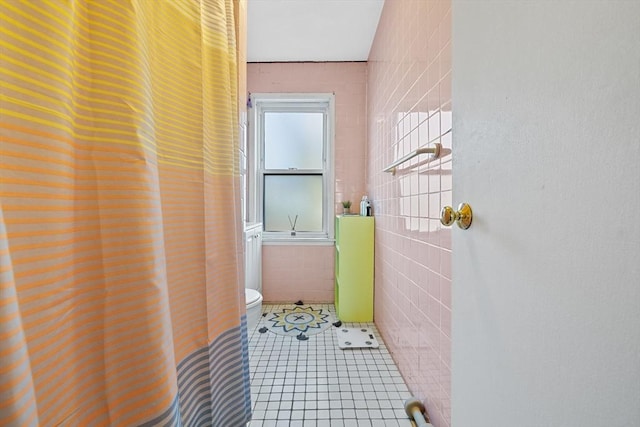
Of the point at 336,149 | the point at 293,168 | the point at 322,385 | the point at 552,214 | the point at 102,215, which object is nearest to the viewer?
the point at 552,214

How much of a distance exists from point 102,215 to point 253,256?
6.63 feet

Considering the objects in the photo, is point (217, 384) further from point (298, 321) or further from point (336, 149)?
point (336, 149)

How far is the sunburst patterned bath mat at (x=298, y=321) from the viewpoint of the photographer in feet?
7.32

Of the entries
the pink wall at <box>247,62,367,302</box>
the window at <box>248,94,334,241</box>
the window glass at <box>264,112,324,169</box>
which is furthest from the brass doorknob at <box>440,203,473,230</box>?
the window glass at <box>264,112,324,169</box>

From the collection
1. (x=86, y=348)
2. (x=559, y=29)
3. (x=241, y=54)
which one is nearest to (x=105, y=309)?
(x=86, y=348)

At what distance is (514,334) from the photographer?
0.44 metres

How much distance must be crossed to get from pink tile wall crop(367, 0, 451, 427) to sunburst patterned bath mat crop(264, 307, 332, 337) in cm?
52

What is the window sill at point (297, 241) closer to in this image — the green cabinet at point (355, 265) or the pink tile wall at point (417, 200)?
the green cabinet at point (355, 265)

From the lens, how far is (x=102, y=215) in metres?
0.49

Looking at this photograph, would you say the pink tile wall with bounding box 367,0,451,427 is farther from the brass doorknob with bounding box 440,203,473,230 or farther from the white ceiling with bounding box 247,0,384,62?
the brass doorknob with bounding box 440,203,473,230

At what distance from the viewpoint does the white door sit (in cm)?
29

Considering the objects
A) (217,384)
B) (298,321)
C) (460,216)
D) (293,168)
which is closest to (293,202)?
(293,168)

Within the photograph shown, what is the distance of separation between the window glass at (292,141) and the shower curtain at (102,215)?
7.41 feet

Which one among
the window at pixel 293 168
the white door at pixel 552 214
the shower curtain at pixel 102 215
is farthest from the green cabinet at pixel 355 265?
the white door at pixel 552 214
